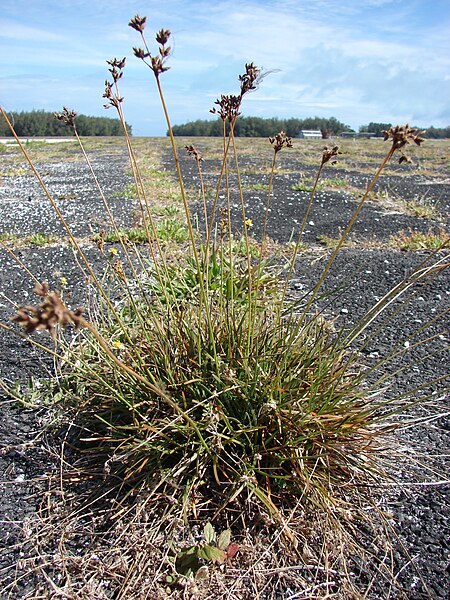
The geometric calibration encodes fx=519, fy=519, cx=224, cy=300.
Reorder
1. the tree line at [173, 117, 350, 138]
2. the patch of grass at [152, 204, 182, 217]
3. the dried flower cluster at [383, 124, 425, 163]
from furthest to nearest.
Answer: the tree line at [173, 117, 350, 138] < the patch of grass at [152, 204, 182, 217] < the dried flower cluster at [383, 124, 425, 163]

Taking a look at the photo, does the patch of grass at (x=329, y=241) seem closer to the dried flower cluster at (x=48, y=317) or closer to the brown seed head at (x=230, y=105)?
the brown seed head at (x=230, y=105)

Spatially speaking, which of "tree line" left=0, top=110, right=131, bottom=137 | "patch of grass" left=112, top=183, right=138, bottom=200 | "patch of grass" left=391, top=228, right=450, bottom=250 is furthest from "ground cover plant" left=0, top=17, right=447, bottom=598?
"tree line" left=0, top=110, right=131, bottom=137

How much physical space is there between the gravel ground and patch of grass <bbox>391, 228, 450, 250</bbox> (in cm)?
15

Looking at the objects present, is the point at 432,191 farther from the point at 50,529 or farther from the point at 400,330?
the point at 50,529

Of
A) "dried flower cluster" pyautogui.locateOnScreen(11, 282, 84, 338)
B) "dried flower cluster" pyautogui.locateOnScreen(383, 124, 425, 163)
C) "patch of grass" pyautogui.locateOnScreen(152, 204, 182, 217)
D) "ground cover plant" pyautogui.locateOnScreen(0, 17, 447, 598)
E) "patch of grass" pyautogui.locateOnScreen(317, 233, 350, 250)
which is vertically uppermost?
"dried flower cluster" pyautogui.locateOnScreen(383, 124, 425, 163)

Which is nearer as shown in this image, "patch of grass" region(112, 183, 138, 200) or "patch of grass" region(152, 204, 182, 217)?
"patch of grass" region(152, 204, 182, 217)

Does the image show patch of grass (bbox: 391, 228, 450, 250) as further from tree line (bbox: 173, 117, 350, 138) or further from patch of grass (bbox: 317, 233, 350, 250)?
tree line (bbox: 173, 117, 350, 138)

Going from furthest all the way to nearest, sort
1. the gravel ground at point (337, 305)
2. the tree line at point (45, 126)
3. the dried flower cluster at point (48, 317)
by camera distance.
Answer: the tree line at point (45, 126) → the gravel ground at point (337, 305) → the dried flower cluster at point (48, 317)

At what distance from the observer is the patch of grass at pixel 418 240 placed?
4.16m

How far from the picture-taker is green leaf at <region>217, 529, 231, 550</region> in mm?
1315

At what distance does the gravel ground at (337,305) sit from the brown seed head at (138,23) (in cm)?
123

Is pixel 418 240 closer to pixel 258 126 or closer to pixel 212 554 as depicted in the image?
pixel 212 554

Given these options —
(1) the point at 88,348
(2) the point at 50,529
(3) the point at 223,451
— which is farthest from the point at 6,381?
(3) the point at 223,451

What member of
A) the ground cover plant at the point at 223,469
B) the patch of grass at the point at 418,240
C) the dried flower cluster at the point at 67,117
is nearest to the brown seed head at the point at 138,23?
the ground cover plant at the point at 223,469
